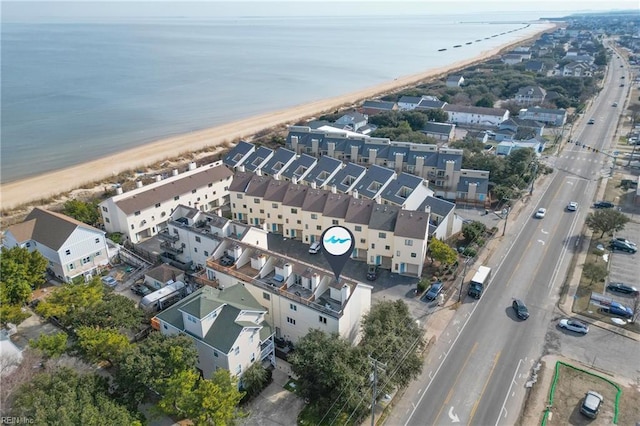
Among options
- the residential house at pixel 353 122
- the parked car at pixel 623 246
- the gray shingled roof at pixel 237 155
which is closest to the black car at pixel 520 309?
the parked car at pixel 623 246

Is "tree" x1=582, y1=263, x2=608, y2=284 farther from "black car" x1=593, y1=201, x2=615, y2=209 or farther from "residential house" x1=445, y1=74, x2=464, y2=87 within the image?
"residential house" x1=445, y1=74, x2=464, y2=87

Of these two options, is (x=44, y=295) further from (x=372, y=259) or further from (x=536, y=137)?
(x=536, y=137)

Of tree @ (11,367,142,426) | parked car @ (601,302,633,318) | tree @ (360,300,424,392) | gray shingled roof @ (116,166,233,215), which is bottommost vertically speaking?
parked car @ (601,302,633,318)

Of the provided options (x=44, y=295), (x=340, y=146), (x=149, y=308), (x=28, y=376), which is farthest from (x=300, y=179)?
(x=28, y=376)

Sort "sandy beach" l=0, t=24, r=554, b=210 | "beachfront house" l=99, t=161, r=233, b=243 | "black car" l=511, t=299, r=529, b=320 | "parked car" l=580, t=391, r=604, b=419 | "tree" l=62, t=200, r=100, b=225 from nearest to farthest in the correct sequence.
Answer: "parked car" l=580, t=391, r=604, b=419, "black car" l=511, t=299, r=529, b=320, "beachfront house" l=99, t=161, r=233, b=243, "tree" l=62, t=200, r=100, b=225, "sandy beach" l=0, t=24, r=554, b=210

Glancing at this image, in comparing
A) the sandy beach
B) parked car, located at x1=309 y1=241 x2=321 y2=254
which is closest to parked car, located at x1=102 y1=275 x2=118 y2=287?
parked car, located at x1=309 y1=241 x2=321 y2=254

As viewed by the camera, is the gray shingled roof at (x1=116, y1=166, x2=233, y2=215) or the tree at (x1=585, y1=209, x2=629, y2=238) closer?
the tree at (x1=585, y1=209, x2=629, y2=238)

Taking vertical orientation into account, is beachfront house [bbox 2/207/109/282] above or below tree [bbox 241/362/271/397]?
above

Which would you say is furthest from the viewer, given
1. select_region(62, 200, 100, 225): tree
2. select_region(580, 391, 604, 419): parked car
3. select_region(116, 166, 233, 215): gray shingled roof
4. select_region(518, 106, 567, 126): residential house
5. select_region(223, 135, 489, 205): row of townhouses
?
select_region(518, 106, 567, 126): residential house
